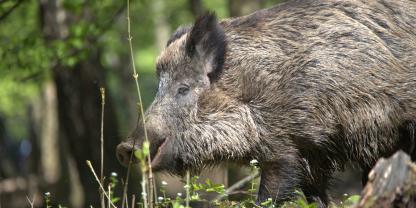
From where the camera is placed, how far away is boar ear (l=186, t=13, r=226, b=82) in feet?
23.9

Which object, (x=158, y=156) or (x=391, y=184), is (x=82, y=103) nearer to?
(x=158, y=156)

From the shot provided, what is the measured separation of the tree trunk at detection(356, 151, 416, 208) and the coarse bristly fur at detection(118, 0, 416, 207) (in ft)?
9.27

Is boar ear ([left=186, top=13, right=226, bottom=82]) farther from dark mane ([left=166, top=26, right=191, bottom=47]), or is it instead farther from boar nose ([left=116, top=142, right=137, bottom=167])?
boar nose ([left=116, top=142, right=137, bottom=167])

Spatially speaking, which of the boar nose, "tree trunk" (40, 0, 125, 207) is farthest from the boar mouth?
"tree trunk" (40, 0, 125, 207)

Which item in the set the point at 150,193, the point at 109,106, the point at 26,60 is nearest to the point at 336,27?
the point at 150,193

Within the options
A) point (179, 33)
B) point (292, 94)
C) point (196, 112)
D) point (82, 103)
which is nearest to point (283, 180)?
point (292, 94)

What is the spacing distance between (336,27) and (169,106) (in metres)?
1.56

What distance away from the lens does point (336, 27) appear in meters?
7.11

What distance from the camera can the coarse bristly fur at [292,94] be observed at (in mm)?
6945

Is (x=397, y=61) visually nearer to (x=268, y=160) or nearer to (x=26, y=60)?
(x=268, y=160)

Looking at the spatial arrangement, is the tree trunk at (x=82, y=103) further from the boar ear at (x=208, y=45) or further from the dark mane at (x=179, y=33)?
the boar ear at (x=208, y=45)

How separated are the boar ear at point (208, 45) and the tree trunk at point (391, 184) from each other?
11.3 feet

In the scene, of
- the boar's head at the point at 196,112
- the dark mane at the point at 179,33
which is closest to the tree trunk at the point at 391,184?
the boar's head at the point at 196,112

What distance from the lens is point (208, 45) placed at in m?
7.38
